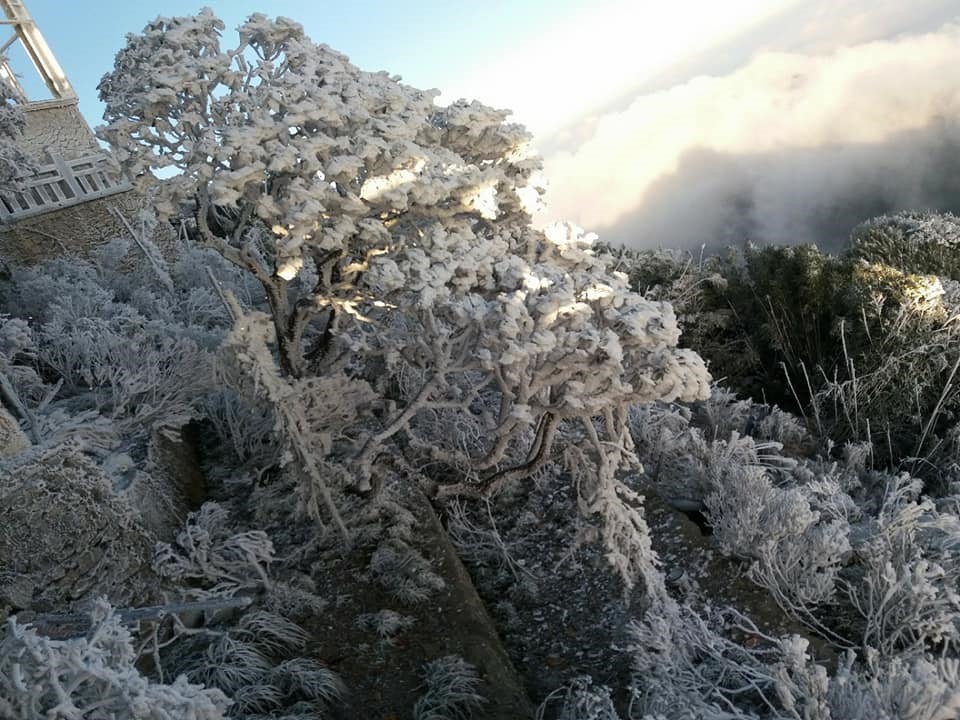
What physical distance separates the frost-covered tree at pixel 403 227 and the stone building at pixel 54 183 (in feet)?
20.0

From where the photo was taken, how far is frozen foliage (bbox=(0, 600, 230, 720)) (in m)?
2.33

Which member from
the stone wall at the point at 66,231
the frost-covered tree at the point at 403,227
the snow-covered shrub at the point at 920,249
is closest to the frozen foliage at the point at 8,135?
the stone wall at the point at 66,231

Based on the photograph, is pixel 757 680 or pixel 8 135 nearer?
pixel 757 680

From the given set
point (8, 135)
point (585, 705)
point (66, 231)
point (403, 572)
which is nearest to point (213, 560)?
point (403, 572)

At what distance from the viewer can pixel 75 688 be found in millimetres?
2430

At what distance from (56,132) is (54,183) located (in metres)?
1.58

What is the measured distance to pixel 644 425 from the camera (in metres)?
6.55

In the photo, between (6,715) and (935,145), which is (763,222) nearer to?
(935,145)

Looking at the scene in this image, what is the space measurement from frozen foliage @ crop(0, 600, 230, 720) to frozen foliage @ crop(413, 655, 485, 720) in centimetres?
139

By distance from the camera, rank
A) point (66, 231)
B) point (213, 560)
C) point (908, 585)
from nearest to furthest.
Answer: point (908, 585), point (213, 560), point (66, 231)

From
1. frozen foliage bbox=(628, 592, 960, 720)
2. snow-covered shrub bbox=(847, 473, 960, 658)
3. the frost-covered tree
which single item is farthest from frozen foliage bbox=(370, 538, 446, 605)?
snow-covered shrub bbox=(847, 473, 960, 658)

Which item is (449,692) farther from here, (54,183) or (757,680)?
(54,183)

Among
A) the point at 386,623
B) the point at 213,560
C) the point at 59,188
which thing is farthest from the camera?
the point at 59,188

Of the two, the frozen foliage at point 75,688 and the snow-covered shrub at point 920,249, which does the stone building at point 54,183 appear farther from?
the snow-covered shrub at point 920,249
